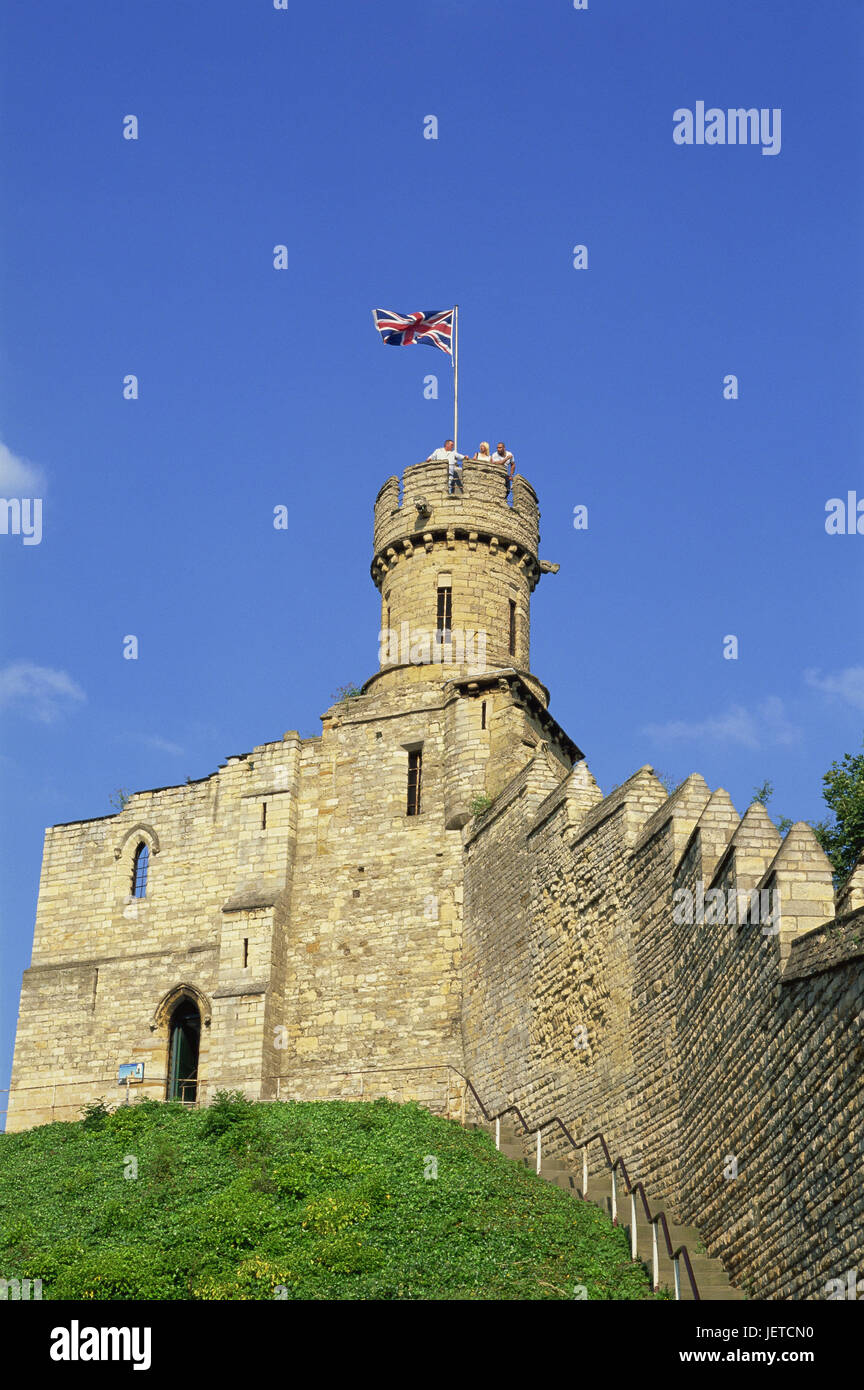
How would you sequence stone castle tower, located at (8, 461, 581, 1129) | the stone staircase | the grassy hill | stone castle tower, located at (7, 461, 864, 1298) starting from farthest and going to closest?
stone castle tower, located at (8, 461, 581, 1129) < stone castle tower, located at (7, 461, 864, 1298) < the grassy hill < the stone staircase

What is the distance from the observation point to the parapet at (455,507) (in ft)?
A: 115

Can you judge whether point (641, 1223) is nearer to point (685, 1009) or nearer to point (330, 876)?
point (685, 1009)

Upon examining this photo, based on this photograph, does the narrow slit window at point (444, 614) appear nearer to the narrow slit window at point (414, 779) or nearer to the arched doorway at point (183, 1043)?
the narrow slit window at point (414, 779)

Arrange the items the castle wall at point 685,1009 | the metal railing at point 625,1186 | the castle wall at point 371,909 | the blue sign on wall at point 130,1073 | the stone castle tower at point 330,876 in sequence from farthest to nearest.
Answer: the blue sign on wall at point 130,1073 → the stone castle tower at point 330,876 → the castle wall at point 371,909 → the metal railing at point 625,1186 → the castle wall at point 685,1009

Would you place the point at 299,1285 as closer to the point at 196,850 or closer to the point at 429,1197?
the point at 429,1197

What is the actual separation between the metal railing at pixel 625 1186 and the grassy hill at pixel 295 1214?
27cm

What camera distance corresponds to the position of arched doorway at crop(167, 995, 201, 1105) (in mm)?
32312

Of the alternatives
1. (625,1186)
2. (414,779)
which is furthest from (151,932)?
(625,1186)

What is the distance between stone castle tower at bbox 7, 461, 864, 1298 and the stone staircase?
0.24 metres

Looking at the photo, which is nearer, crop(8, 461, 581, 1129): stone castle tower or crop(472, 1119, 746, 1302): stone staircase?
crop(472, 1119, 746, 1302): stone staircase

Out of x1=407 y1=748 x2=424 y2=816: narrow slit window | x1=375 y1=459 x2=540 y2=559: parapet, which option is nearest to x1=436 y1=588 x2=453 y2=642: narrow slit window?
x1=375 y1=459 x2=540 y2=559: parapet

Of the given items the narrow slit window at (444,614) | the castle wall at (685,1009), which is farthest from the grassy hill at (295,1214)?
the narrow slit window at (444,614)

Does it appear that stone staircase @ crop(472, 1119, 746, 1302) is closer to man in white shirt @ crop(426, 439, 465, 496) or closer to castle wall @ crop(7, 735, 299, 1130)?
castle wall @ crop(7, 735, 299, 1130)

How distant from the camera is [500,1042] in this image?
2750 cm
